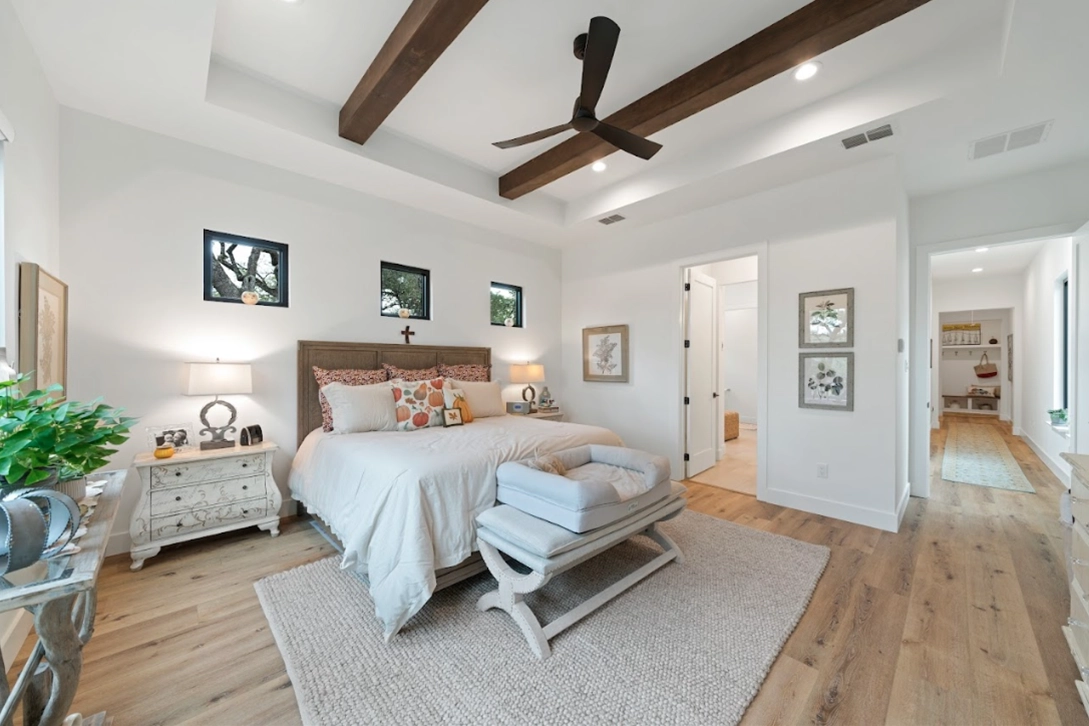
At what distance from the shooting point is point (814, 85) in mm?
2656

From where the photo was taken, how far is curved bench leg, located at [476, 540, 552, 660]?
1.78 metres

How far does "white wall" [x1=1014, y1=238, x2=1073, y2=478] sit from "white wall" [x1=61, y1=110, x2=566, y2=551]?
6.67 m

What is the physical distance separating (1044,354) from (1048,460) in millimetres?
1395

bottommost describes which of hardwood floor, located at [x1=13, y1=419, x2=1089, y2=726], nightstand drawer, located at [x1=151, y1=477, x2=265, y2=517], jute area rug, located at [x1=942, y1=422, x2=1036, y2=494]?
hardwood floor, located at [x1=13, y1=419, x2=1089, y2=726]

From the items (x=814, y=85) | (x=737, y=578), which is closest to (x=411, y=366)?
(x=737, y=578)

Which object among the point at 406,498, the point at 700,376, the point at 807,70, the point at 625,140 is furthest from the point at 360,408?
the point at 807,70

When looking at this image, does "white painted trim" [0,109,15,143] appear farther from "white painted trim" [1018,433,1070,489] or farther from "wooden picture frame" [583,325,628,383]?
"white painted trim" [1018,433,1070,489]

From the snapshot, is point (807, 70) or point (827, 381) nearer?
point (807, 70)

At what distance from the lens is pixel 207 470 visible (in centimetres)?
271

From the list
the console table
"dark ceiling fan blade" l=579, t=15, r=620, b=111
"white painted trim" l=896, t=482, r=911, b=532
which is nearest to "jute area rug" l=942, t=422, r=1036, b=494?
"white painted trim" l=896, t=482, r=911, b=532

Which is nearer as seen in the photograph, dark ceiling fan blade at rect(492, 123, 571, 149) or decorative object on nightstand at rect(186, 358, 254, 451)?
dark ceiling fan blade at rect(492, 123, 571, 149)

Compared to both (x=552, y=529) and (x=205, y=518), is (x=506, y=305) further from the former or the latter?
(x=552, y=529)

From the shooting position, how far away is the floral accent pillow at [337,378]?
10.6ft

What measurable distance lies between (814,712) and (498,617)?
1.32m
